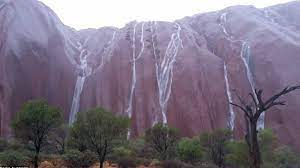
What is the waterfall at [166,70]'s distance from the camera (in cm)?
5397

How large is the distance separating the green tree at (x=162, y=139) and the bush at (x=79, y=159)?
652cm

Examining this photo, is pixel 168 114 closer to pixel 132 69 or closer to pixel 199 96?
pixel 199 96

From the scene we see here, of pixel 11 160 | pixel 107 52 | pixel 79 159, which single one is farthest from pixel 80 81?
pixel 11 160

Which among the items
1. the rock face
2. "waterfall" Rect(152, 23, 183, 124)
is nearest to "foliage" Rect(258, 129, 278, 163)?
the rock face

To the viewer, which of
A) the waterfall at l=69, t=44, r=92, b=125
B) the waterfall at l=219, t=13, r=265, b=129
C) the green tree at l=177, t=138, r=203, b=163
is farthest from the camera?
the waterfall at l=69, t=44, r=92, b=125

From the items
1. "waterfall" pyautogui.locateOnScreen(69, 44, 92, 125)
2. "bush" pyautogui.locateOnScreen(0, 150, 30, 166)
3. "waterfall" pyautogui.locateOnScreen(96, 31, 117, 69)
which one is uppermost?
"waterfall" pyautogui.locateOnScreen(96, 31, 117, 69)

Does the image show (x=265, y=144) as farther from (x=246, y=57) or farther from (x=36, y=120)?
(x=246, y=57)

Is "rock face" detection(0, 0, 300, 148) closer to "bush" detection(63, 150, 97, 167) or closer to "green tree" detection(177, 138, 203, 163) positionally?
"green tree" detection(177, 138, 203, 163)

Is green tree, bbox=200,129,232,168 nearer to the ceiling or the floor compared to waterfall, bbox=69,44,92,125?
nearer to the floor

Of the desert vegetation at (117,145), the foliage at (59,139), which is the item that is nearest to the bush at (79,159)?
the desert vegetation at (117,145)

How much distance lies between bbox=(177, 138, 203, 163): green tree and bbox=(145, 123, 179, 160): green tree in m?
1.00

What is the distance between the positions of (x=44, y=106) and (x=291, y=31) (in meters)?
46.9

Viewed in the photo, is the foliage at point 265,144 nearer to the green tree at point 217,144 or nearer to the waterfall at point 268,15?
the green tree at point 217,144

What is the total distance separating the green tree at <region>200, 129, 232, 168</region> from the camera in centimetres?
3378
